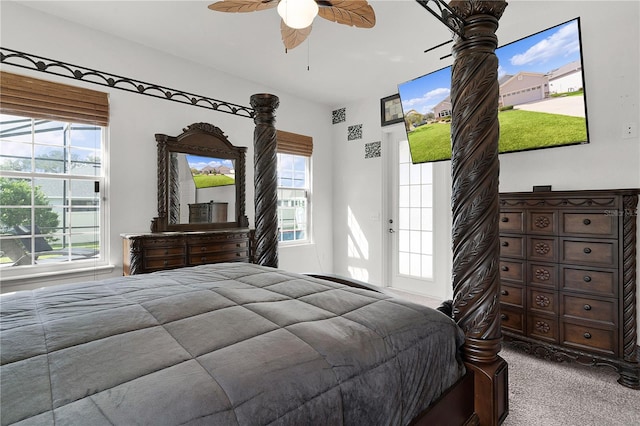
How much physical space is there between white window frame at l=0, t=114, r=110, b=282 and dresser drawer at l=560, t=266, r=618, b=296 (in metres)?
4.12

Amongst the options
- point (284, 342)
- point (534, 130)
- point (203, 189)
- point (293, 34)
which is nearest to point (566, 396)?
point (534, 130)

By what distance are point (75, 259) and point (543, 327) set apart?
423cm

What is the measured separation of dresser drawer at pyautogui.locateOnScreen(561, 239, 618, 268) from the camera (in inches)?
90.6

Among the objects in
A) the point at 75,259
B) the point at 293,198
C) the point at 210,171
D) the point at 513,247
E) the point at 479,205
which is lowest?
the point at 75,259

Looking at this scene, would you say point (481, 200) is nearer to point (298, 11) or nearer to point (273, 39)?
point (298, 11)

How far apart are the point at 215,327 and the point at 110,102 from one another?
3.24 metres

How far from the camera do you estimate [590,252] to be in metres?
2.38

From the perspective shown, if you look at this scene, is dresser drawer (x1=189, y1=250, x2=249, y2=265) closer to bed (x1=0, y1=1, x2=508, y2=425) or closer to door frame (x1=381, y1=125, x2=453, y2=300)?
bed (x1=0, y1=1, x2=508, y2=425)

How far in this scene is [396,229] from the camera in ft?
15.8

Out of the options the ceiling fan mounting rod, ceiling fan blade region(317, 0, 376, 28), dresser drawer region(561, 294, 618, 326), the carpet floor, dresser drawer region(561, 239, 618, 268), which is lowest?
the carpet floor

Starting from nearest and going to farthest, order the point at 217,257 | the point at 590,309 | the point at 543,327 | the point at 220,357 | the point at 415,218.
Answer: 1. the point at 220,357
2. the point at 590,309
3. the point at 543,327
4. the point at 217,257
5. the point at 415,218

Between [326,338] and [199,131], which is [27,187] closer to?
[199,131]

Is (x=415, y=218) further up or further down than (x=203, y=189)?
further down

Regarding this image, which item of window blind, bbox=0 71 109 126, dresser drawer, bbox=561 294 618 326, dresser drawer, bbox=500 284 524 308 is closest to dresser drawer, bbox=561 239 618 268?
dresser drawer, bbox=561 294 618 326
